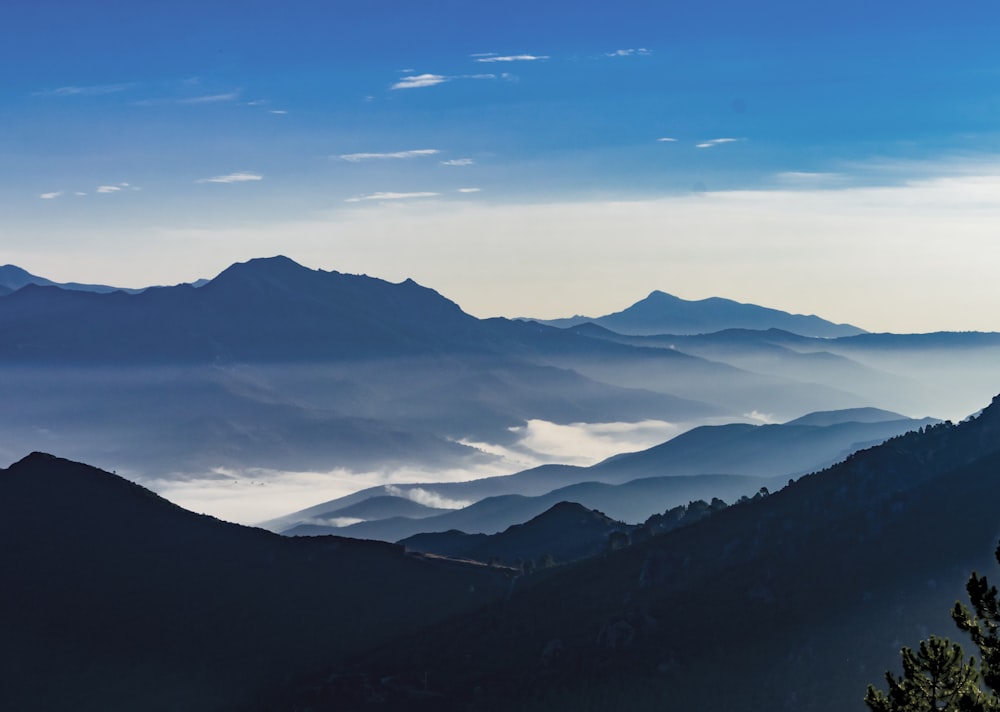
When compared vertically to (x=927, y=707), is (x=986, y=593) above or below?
above

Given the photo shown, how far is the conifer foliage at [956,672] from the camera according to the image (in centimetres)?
5941

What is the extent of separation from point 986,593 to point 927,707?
761 cm

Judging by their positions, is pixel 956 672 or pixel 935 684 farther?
pixel 935 684

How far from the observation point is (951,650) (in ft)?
203

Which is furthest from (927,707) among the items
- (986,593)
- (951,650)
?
(986,593)

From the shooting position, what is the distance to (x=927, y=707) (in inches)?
2484

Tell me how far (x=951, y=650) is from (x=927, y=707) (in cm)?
345

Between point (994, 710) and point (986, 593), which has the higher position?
point (986, 593)

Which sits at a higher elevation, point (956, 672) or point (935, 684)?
point (956, 672)

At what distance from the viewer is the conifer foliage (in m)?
59.4

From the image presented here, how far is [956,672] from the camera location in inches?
2426

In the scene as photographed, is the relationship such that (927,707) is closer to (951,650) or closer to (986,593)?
(951,650)

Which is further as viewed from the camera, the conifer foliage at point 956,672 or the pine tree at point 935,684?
the pine tree at point 935,684

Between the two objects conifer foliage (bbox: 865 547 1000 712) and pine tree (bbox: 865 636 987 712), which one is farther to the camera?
pine tree (bbox: 865 636 987 712)
